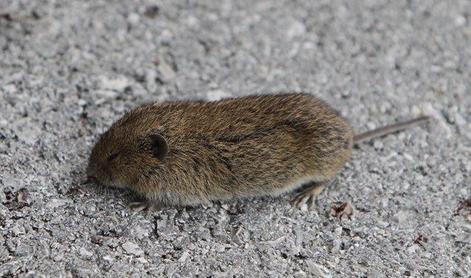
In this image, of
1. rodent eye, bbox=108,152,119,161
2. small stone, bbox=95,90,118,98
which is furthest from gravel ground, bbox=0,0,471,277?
rodent eye, bbox=108,152,119,161

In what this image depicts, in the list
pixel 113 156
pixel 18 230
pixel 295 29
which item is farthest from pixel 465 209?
pixel 18 230

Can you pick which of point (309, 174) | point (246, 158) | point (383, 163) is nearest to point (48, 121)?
point (246, 158)

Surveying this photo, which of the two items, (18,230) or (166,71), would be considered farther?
(166,71)

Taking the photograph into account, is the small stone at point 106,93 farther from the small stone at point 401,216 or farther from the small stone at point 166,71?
the small stone at point 401,216

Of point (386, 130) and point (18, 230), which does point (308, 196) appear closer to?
point (386, 130)

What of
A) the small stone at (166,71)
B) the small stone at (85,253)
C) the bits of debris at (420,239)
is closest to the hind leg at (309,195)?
the bits of debris at (420,239)

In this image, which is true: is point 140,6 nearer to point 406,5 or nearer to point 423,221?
Result: point 406,5
